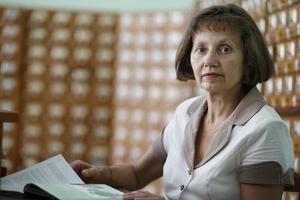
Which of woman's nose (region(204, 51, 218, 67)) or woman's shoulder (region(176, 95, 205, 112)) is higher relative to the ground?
woman's nose (region(204, 51, 218, 67))

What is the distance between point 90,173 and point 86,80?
139 inches

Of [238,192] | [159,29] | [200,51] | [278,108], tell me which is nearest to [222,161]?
[238,192]

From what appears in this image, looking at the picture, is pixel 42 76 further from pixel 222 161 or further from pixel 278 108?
pixel 222 161

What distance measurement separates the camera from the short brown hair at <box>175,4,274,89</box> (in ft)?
5.41

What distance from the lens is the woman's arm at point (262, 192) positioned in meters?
1.42

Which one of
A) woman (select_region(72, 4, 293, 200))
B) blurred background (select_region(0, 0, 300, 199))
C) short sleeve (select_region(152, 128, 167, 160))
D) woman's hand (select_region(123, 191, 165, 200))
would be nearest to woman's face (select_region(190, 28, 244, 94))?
woman (select_region(72, 4, 293, 200))

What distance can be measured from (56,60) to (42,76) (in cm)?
22

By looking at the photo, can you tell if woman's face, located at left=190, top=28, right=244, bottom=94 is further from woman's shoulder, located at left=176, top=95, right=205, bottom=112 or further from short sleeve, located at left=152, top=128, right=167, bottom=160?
short sleeve, located at left=152, top=128, right=167, bottom=160

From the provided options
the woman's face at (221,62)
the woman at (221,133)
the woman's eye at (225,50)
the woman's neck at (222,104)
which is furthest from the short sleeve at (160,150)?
the woman's eye at (225,50)

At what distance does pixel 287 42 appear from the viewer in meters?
2.88

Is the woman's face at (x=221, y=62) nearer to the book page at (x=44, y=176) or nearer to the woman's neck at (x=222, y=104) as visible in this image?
the woman's neck at (x=222, y=104)

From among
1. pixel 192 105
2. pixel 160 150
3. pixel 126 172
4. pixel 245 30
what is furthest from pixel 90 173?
pixel 245 30

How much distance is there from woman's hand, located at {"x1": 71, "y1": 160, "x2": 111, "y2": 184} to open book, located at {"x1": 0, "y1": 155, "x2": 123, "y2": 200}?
107mm

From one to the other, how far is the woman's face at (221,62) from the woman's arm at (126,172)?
1.39 ft
